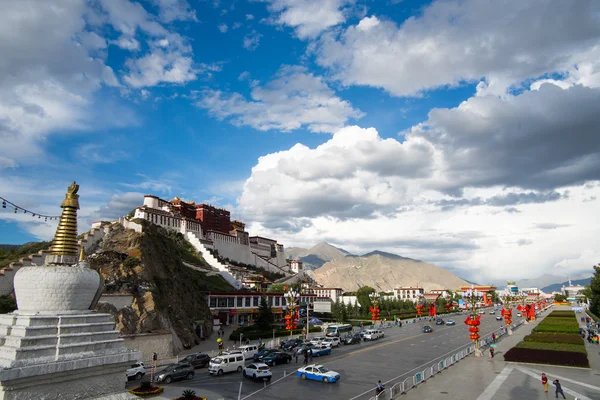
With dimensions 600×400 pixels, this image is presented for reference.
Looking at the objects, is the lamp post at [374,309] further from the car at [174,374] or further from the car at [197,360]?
the car at [174,374]

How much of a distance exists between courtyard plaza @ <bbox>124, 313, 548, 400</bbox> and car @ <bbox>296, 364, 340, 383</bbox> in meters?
0.44

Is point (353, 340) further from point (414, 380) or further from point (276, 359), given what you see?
point (414, 380)

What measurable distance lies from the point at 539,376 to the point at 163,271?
37463mm

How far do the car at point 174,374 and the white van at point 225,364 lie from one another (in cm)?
173

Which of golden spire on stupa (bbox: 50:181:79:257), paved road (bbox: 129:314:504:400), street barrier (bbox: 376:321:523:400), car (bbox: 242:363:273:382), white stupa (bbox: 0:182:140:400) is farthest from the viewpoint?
car (bbox: 242:363:273:382)

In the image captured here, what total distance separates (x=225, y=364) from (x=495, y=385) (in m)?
18.9

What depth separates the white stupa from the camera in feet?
39.5

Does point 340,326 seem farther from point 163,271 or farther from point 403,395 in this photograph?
point 403,395

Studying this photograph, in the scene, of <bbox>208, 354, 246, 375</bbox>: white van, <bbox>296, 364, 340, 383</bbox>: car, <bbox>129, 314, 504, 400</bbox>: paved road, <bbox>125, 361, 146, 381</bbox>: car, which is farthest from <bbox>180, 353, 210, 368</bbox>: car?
<bbox>296, 364, 340, 383</bbox>: car

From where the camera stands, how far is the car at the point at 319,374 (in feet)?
86.8

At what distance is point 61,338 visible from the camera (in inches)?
516

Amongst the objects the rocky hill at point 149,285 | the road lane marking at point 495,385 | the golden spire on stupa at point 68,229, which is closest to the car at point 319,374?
the road lane marking at point 495,385

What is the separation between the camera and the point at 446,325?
70.5m

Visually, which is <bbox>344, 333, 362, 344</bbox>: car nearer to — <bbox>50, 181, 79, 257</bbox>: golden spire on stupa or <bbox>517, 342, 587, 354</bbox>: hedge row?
<bbox>517, 342, 587, 354</bbox>: hedge row
